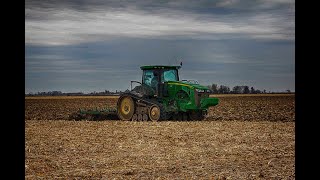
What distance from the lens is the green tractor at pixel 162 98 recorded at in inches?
846

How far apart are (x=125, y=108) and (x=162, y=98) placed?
195cm

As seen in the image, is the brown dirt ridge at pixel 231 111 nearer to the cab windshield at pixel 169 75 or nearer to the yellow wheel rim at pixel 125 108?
the cab windshield at pixel 169 75

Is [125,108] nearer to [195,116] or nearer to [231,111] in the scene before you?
[195,116]

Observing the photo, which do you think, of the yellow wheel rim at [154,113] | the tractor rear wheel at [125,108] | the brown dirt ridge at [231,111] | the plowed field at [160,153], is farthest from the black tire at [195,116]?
the plowed field at [160,153]

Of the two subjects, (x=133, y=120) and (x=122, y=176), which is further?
(x=133, y=120)

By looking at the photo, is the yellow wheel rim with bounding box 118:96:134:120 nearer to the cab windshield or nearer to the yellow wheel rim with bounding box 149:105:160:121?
the yellow wheel rim with bounding box 149:105:160:121

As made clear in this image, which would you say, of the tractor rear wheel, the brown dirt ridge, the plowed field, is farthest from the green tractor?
the brown dirt ridge

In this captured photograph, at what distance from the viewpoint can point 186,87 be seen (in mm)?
21672

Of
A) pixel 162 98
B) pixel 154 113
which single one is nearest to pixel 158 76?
pixel 162 98

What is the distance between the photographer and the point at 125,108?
22562 mm
